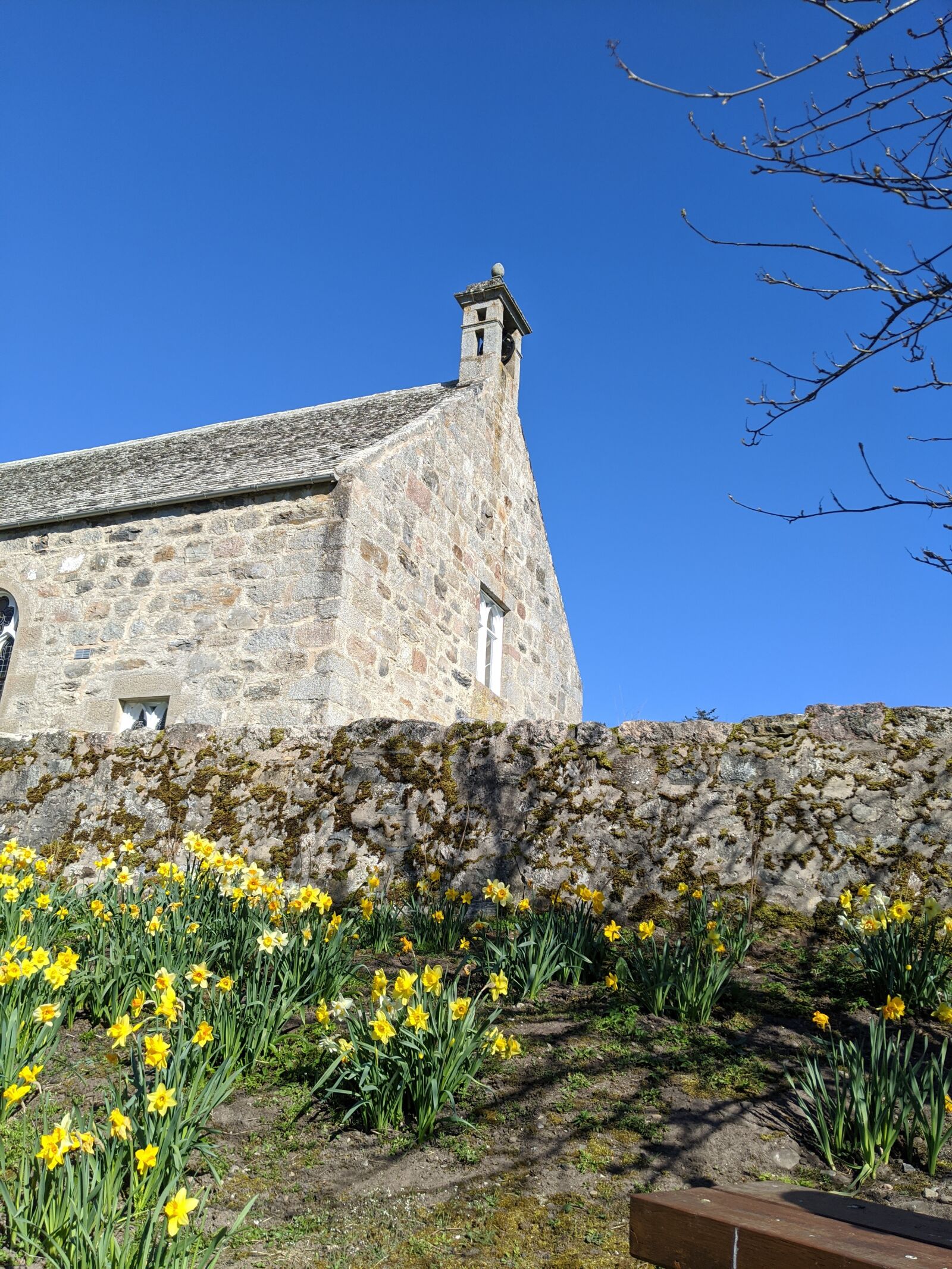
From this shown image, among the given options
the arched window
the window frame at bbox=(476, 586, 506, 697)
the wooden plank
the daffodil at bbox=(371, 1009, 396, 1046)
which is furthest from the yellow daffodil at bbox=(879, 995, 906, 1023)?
the arched window

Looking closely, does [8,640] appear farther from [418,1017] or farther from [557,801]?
[418,1017]

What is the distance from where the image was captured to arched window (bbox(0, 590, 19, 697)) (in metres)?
11.5

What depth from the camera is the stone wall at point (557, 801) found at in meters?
5.34

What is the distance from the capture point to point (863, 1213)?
1985 millimetres

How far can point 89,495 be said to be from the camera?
39.9 ft

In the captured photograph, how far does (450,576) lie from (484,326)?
4465 mm

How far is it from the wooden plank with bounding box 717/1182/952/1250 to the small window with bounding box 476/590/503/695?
10760mm

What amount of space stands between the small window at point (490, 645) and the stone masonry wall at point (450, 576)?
0.14m

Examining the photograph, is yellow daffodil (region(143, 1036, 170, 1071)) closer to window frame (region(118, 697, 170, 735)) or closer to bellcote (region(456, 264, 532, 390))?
window frame (region(118, 697, 170, 735))

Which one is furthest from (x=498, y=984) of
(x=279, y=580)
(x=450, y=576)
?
(x=450, y=576)

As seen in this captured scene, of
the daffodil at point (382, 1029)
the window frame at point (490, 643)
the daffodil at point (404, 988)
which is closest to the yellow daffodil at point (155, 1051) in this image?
the daffodil at point (382, 1029)

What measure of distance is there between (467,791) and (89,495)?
8.20 meters

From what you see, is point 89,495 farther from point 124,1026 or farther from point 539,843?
point 124,1026

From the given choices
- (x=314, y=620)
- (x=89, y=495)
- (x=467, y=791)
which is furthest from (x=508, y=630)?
(x=467, y=791)
